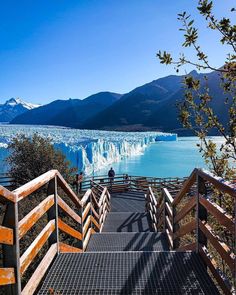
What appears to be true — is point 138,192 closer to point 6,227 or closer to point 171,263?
point 171,263

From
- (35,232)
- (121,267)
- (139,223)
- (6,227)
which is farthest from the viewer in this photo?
(139,223)

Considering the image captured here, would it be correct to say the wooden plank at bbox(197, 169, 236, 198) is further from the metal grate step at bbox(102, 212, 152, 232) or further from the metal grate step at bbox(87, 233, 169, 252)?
the metal grate step at bbox(102, 212, 152, 232)

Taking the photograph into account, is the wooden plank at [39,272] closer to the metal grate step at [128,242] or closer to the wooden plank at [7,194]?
the wooden plank at [7,194]

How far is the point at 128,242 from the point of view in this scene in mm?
6438

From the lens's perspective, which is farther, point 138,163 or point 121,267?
point 138,163

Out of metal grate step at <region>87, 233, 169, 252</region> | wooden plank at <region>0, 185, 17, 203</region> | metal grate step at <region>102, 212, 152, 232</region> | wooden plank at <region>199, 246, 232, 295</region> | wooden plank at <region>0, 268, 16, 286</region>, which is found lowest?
metal grate step at <region>102, 212, 152, 232</region>

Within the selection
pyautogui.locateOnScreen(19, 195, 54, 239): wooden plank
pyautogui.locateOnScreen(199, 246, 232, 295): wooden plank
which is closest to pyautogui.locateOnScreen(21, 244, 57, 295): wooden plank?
pyautogui.locateOnScreen(19, 195, 54, 239): wooden plank

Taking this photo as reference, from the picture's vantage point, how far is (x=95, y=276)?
10.7ft

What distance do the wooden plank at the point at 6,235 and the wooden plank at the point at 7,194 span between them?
17 centimetres

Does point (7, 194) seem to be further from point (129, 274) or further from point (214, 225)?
point (214, 225)

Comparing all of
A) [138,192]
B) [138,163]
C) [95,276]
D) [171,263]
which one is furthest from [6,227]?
[138,163]

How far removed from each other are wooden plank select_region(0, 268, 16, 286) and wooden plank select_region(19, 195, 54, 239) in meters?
0.23

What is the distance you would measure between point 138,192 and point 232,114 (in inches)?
703

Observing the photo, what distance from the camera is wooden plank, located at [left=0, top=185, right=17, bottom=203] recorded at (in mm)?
2155
